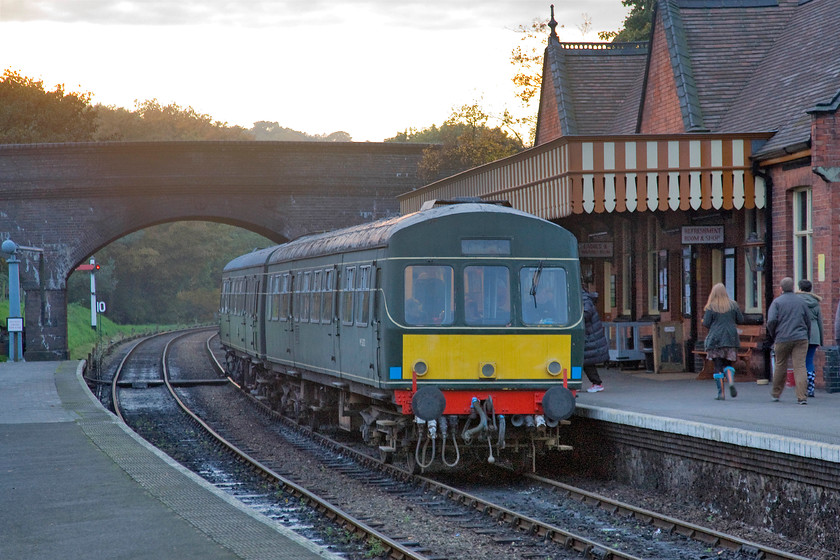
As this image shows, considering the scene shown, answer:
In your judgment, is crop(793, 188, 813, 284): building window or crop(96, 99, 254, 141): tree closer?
crop(793, 188, 813, 284): building window

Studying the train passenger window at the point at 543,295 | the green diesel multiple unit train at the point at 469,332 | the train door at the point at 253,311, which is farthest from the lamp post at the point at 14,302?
the train passenger window at the point at 543,295

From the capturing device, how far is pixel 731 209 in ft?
60.4

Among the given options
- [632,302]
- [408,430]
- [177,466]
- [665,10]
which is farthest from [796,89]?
[177,466]

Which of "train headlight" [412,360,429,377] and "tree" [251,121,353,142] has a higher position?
"tree" [251,121,353,142]

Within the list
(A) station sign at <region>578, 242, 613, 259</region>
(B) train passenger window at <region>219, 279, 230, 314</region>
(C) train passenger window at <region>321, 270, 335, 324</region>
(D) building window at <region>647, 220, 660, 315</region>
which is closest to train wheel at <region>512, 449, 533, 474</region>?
(C) train passenger window at <region>321, 270, 335, 324</region>

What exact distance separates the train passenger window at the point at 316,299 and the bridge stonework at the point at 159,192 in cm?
1664

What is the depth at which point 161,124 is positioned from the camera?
9125cm

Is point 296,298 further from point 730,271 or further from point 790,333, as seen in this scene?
point 790,333

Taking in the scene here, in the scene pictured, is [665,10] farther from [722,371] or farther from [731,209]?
[722,371]

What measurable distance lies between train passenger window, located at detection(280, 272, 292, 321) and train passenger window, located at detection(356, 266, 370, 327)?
5082mm

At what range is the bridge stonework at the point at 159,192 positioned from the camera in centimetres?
3322

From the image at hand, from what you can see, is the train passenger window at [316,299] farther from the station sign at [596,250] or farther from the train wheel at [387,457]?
the station sign at [596,250]

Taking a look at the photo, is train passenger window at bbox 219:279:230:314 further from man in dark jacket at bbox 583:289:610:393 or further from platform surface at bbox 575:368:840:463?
man in dark jacket at bbox 583:289:610:393

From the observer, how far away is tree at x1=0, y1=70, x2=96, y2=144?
179ft
